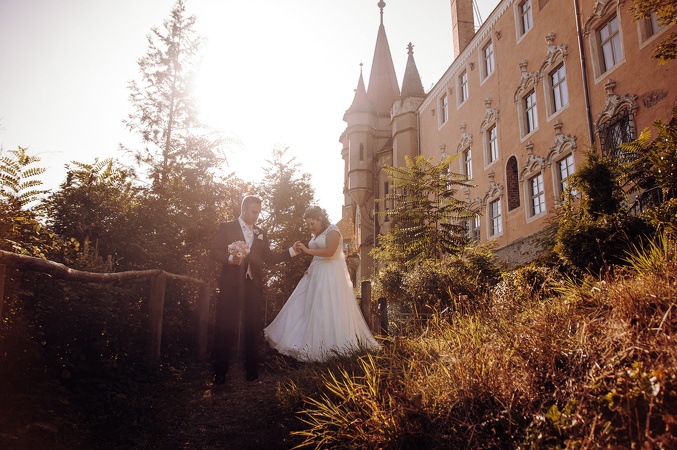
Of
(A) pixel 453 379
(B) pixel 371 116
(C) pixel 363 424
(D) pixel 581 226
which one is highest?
(B) pixel 371 116

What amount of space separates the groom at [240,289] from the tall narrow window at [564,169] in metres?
12.2

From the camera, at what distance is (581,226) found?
834 centimetres

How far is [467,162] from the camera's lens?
76.4 ft

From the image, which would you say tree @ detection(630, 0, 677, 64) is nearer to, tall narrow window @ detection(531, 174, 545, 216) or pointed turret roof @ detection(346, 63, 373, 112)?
tall narrow window @ detection(531, 174, 545, 216)

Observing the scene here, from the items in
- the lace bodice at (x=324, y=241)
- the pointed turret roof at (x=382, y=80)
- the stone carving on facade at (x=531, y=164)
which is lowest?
the lace bodice at (x=324, y=241)

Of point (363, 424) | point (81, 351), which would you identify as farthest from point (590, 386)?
point (81, 351)

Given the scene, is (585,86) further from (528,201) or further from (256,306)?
(256,306)

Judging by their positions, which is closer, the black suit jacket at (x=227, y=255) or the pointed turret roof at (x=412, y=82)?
the black suit jacket at (x=227, y=255)

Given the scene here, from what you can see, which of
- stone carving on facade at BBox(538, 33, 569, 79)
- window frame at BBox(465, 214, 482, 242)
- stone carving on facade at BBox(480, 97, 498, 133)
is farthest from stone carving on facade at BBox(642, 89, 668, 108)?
window frame at BBox(465, 214, 482, 242)

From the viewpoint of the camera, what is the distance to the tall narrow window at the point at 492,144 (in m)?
20.5

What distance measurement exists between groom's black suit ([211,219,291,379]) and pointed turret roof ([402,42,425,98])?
2731cm

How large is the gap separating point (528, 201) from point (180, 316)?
13961 mm

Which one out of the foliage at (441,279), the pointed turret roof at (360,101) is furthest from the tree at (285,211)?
the pointed turret roof at (360,101)

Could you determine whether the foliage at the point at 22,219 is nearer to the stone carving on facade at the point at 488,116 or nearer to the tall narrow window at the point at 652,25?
the tall narrow window at the point at 652,25
